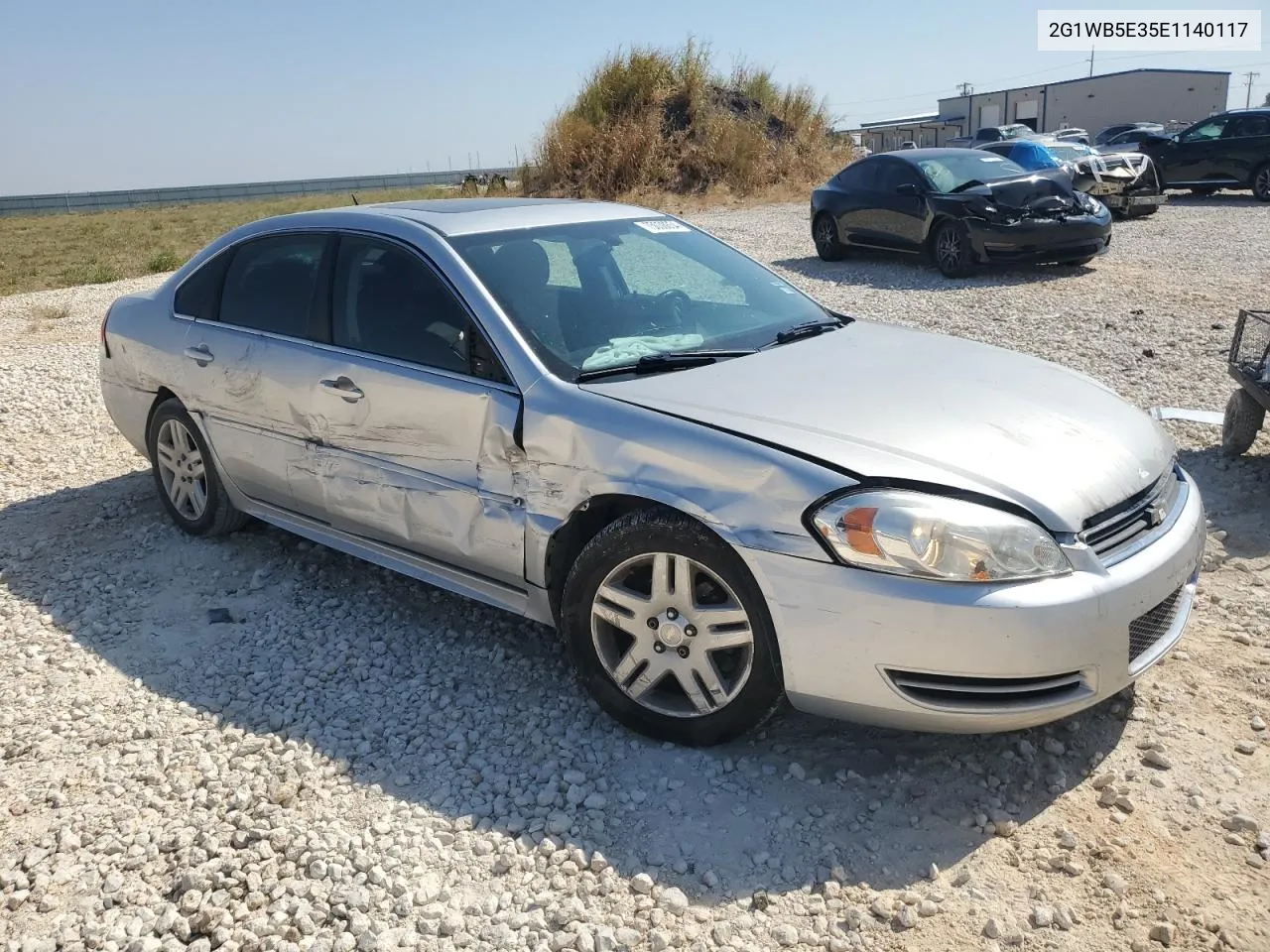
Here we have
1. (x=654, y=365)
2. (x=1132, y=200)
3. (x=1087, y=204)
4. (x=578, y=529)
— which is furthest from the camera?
(x=1132, y=200)

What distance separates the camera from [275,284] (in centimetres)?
472

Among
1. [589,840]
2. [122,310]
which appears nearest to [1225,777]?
[589,840]

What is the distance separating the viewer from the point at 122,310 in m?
5.50

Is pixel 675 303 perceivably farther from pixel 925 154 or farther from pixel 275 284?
pixel 925 154

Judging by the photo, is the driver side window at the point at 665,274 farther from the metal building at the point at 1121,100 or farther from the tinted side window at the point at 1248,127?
the metal building at the point at 1121,100

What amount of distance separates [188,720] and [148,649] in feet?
2.23

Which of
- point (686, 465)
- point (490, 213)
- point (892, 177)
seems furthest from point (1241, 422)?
point (892, 177)

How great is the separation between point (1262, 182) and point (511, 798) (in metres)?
20.7

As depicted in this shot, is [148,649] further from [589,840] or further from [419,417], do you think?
[589,840]

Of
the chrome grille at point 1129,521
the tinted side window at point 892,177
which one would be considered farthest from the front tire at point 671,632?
the tinted side window at point 892,177

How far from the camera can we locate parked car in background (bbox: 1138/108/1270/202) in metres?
19.3

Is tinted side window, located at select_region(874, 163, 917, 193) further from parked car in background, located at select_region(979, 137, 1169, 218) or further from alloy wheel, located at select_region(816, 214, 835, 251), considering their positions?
parked car in background, located at select_region(979, 137, 1169, 218)

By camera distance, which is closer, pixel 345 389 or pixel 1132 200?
pixel 345 389

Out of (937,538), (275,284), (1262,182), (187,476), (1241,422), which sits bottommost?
(1262,182)
